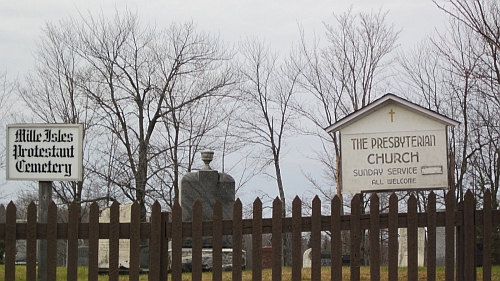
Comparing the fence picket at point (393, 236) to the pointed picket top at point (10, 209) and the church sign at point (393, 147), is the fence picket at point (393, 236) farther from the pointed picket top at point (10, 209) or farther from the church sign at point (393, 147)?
the pointed picket top at point (10, 209)

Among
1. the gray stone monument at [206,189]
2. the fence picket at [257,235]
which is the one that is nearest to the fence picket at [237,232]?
the fence picket at [257,235]

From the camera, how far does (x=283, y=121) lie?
27453mm

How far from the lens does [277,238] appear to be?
305 inches

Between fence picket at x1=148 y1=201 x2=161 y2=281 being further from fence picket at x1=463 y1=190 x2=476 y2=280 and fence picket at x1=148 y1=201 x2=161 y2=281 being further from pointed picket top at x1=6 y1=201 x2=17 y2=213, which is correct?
fence picket at x1=463 y1=190 x2=476 y2=280

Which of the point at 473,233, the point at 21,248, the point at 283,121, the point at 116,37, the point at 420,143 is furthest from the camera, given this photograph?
the point at 283,121

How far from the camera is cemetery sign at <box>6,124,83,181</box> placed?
Answer: 800 cm

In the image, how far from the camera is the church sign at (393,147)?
873cm

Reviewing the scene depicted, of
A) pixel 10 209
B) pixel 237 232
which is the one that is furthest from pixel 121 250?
pixel 237 232

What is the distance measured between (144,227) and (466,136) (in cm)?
1990

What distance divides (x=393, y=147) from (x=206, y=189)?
7.11 metres

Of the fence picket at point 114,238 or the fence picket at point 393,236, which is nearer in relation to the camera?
the fence picket at point 114,238

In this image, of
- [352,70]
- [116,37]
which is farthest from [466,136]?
[116,37]

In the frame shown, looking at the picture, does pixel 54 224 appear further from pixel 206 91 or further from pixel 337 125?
pixel 206 91

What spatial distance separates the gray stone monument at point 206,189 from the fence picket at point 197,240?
7052 millimetres
